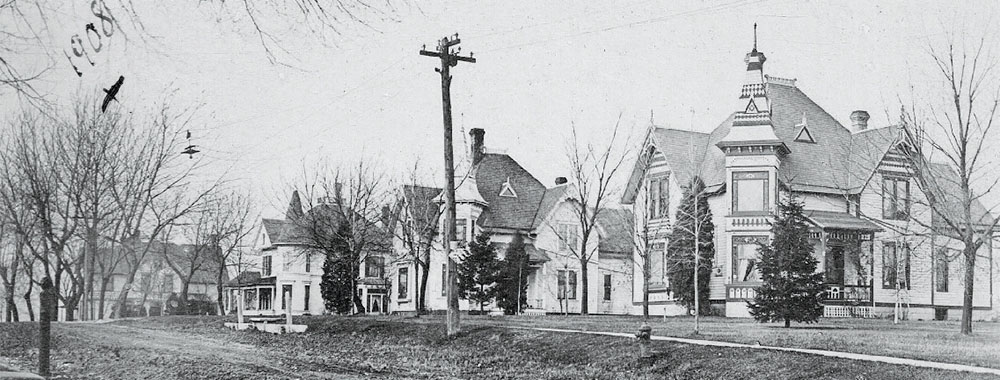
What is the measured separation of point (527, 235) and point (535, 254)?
1576 mm

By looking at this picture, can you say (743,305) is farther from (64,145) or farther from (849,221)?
(64,145)

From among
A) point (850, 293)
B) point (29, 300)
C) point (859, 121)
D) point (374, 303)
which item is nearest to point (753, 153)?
point (850, 293)

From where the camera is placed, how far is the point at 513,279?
45562 millimetres

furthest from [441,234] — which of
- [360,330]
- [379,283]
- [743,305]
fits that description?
[360,330]

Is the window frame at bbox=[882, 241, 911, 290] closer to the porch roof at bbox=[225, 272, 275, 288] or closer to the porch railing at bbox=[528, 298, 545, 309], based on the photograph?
the porch railing at bbox=[528, 298, 545, 309]

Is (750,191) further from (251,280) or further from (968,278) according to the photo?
(251,280)

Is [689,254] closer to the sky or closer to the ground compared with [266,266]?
closer to the sky

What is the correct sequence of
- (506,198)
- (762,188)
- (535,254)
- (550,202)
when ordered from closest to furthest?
1. (762,188)
2. (535,254)
3. (550,202)
4. (506,198)

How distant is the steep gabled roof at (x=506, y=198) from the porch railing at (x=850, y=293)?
58.0 feet

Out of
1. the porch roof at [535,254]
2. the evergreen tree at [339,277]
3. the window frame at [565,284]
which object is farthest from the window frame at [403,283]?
the window frame at [565,284]

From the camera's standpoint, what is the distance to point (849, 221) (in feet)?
124

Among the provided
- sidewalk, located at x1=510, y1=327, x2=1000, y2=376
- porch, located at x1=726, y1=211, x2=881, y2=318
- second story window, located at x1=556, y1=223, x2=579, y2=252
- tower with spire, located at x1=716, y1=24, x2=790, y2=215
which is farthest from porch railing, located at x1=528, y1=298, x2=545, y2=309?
sidewalk, located at x1=510, y1=327, x2=1000, y2=376

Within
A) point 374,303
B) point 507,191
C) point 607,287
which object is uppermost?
point 507,191

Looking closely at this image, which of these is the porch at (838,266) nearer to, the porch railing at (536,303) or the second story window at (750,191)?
the second story window at (750,191)
